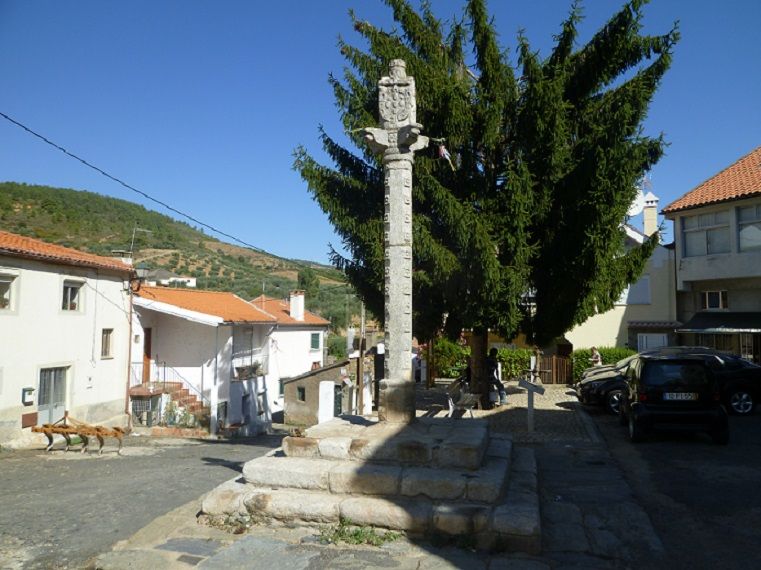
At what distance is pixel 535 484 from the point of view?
641 cm

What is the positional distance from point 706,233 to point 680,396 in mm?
14345

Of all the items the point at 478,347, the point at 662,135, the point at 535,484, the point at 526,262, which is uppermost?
the point at 662,135

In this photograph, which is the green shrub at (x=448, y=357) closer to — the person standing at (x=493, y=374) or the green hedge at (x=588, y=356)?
the green hedge at (x=588, y=356)

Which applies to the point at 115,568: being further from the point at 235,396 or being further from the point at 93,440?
the point at 235,396

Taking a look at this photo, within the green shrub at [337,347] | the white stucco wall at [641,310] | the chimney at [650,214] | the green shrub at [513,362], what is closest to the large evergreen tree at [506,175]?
the green shrub at [513,362]

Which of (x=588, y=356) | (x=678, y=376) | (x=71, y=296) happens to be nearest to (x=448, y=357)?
(x=588, y=356)

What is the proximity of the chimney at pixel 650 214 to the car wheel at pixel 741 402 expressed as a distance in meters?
15.6

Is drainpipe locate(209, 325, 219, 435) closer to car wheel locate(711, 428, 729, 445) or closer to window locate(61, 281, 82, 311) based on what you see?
window locate(61, 281, 82, 311)

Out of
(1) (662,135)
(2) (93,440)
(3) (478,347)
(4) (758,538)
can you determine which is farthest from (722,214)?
(2) (93,440)

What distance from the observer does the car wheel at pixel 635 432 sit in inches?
411

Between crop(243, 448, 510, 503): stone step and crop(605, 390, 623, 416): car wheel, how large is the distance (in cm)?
930

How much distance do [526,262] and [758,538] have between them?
26.5ft

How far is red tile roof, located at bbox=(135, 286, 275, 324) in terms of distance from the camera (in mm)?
24594

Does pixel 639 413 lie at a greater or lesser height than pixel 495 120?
lesser
